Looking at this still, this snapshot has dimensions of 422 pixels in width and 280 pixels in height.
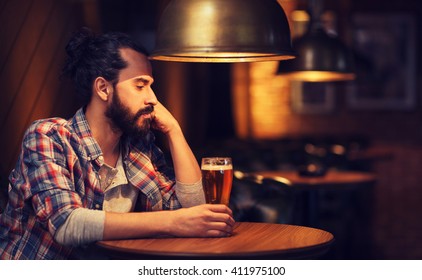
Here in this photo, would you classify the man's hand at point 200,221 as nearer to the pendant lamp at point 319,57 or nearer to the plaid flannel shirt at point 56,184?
the plaid flannel shirt at point 56,184

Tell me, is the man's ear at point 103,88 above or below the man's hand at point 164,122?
above

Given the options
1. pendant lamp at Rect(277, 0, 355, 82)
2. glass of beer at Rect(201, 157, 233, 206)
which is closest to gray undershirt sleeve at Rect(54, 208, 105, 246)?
glass of beer at Rect(201, 157, 233, 206)

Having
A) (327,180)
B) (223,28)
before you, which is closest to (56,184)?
(223,28)

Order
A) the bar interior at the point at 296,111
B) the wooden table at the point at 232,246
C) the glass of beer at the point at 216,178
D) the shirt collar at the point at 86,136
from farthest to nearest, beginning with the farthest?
1. the bar interior at the point at 296,111
2. the shirt collar at the point at 86,136
3. the glass of beer at the point at 216,178
4. the wooden table at the point at 232,246

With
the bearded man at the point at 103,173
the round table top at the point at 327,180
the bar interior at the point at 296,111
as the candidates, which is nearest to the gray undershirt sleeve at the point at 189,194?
the bearded man at the point at 103,173

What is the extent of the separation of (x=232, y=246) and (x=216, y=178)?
253mm

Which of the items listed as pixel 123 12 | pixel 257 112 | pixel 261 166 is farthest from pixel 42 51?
pixel 257 112

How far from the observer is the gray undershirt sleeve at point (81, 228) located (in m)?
1.84

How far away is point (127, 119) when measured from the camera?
2.13m

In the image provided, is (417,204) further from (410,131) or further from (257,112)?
(257,112)

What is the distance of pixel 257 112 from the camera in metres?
7.87

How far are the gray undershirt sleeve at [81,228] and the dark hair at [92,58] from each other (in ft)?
1.61

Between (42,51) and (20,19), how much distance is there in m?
0.15

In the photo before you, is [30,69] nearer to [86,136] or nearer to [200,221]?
[86,136]
